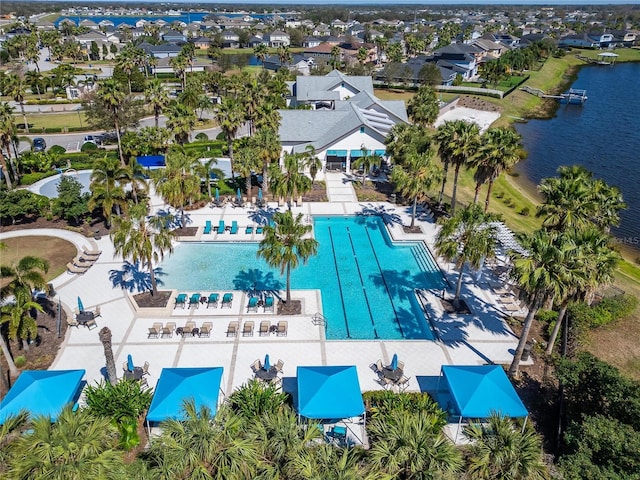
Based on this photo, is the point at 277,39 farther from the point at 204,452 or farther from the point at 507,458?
the point at 507,458

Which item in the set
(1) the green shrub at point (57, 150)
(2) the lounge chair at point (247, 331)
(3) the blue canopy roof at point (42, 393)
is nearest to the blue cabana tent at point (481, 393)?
→ (2) the lounge chair at point (247, 331)

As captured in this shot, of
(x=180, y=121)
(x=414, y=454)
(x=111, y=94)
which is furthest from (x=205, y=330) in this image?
(x=111, y=94)

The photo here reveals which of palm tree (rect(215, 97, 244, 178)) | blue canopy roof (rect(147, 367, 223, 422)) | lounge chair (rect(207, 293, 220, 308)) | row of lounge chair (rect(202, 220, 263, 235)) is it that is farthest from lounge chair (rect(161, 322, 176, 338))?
palm tree (rect(215, 97, 244, 178))

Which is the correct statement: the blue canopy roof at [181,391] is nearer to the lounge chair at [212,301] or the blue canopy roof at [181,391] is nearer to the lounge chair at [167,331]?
the lounge chair at [167,331]

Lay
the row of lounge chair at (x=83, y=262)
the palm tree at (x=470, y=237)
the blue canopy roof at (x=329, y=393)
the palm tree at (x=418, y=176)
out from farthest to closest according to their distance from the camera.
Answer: the palm tree at (x=418, y=176)
the row of lounge chair at (x=83, y=262)
the palm tree at (x=470, y=237)
the blue canopy roof at (x=329, y=393)

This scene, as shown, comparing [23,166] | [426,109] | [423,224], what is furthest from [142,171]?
[426,109]

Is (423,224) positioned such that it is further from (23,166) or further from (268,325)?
(23,166)

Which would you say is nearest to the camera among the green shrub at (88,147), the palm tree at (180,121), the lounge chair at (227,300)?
the lounge chair at (227,300)
